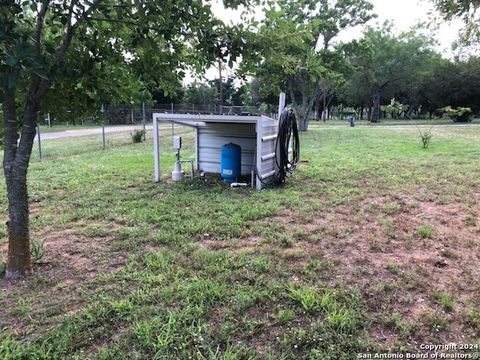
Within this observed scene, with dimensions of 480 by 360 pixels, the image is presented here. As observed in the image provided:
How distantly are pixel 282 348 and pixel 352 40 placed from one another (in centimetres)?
1827

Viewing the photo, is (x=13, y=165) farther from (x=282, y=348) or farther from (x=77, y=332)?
(x=282, y=348)

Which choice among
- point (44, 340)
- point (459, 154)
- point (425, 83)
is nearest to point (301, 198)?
point (44, 340)

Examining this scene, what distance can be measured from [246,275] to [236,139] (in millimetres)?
4488

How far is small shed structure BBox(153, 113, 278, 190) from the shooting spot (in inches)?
236

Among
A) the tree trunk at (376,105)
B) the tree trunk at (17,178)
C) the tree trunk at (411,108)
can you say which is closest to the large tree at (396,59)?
the tree trunk at (376,105)

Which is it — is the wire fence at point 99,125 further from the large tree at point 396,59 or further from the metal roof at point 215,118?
the large tree at point 396,59

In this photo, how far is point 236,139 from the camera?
7078 millimetres

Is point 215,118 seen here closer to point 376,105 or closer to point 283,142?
point 283,142

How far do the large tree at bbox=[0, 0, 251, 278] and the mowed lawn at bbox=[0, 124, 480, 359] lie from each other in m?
0.78

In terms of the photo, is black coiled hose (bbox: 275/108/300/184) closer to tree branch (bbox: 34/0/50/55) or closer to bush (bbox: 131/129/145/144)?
tree branch (bbox: 34/0/50/55)

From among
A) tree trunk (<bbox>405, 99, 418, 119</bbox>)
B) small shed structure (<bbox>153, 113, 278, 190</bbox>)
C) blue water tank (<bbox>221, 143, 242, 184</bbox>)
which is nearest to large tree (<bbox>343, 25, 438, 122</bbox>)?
tree trunk (<bbox>405, 99, 418, 119</bbox>)

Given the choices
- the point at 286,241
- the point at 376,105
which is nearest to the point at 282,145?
the point at 286,241

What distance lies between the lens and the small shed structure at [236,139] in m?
6.00

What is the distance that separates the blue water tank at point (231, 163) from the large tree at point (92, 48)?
351 cm
